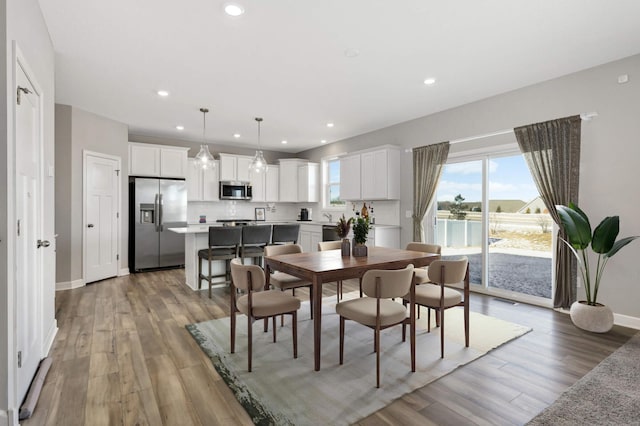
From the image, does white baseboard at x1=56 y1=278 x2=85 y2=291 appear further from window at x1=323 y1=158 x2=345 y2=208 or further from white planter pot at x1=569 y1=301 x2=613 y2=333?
white planter pot at x1=569 y1=301 x2=613 y2=333

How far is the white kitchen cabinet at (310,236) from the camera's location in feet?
21.4

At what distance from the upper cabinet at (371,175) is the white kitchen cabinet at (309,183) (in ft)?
4.16

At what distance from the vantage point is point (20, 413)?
1.81 metres

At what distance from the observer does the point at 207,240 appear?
4.71m

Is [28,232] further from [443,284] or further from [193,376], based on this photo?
[443,284]

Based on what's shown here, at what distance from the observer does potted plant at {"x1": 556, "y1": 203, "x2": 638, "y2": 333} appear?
2.96 meters

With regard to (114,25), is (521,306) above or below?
below

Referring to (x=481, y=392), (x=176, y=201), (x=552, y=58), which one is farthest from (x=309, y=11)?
(x=176, y=201)

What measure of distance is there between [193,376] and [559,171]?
4.19m

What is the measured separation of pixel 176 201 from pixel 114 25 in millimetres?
3980

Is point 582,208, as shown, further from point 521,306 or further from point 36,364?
point 36,364

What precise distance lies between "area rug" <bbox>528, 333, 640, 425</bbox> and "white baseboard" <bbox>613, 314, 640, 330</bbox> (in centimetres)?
88

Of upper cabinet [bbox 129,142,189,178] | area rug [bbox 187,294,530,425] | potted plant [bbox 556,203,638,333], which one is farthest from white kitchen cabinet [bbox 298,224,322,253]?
potted plant [bbox 556,203,638,333]

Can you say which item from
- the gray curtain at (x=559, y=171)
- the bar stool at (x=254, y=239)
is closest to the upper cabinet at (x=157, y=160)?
the bar stool at (x=254, y=239)
